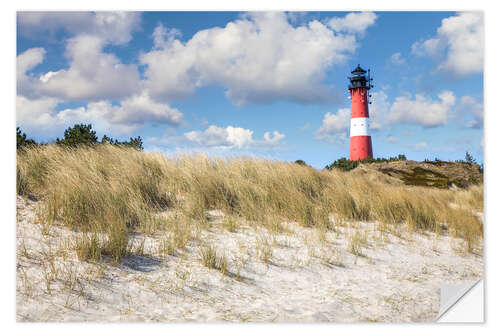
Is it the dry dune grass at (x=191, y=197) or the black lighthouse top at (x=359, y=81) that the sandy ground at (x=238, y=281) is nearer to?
the dry dune grass at (x=191, y=197)

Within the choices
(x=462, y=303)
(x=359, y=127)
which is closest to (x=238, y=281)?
(x=462, y=303)

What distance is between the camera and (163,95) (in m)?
4.13

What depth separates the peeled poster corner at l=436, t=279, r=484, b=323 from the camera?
3188 mm

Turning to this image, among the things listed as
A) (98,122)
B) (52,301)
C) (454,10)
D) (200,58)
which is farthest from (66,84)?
(454,10)

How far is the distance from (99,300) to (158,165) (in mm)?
3050

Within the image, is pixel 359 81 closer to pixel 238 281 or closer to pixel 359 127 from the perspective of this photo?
pixel 359 127

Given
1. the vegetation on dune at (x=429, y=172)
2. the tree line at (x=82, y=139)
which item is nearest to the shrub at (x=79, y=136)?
the tree line at (x=82, y=139)

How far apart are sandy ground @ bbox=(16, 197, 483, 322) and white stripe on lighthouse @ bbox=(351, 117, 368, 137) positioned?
42.6 feet

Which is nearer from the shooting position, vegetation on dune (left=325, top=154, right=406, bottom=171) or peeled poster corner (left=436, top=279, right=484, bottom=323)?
peeled poster corner (left=436, top=279, right=484, bottom=323)

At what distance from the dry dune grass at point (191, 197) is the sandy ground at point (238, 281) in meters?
0.23

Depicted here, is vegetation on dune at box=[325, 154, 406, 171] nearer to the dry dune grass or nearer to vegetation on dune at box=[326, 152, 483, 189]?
vegetation on dune at box=[326, 152, 483, 189]

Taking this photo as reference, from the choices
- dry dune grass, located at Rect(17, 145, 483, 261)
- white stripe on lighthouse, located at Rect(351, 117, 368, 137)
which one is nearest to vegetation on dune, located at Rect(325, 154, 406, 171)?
white stripe on lighthouse, located at Rect(351, 117, 368, 137)
